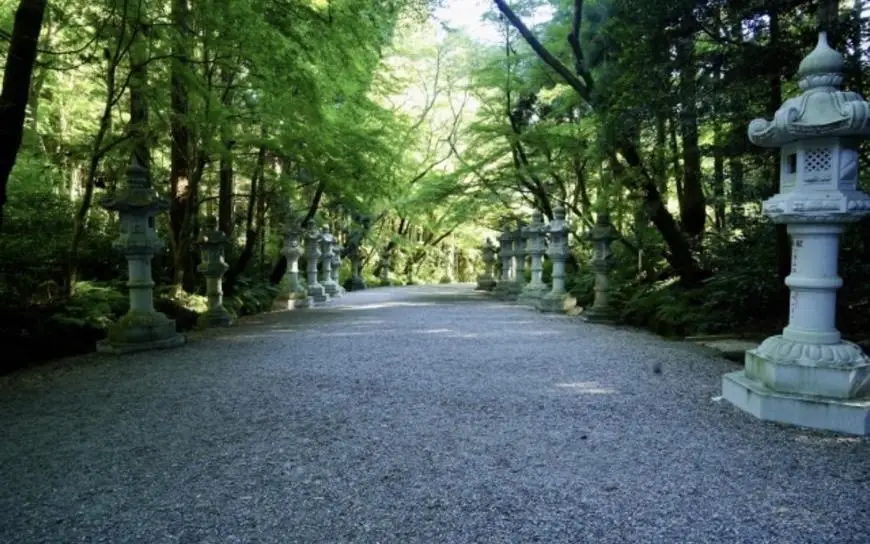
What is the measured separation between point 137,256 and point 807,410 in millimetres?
6729

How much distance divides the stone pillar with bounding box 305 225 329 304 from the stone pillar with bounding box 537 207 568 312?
19.8 feet

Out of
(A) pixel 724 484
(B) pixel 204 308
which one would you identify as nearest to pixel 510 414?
(A) pixel 724 484

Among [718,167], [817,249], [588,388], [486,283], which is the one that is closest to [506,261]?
[486,283]

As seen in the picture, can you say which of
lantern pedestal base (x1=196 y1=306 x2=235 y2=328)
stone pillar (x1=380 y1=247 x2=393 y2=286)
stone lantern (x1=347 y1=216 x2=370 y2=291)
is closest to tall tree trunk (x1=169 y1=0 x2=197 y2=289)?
lantern pedestal base (x1=196 y1=306 x2=235 y2=328)

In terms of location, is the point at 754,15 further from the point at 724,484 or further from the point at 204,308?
the point at 204,308

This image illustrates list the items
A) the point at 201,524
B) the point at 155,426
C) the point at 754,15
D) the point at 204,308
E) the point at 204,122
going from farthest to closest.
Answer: the point at 204,308 < the point at 204,122 < the point at 754,15 < the point at 155,426 < the point at 201,524

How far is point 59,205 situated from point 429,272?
21.2m

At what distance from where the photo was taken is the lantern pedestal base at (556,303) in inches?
427

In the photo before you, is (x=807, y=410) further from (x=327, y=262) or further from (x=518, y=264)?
(x=327, y=262)

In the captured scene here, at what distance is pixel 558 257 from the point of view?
10805 mm

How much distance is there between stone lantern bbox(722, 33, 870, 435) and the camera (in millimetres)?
3363

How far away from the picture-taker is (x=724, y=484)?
2584 millimetres

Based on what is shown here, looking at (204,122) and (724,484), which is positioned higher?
(204,122)

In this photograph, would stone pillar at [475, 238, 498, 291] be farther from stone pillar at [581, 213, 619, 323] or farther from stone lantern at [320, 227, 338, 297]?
stone pillar at [581, 213, 619, 323]
